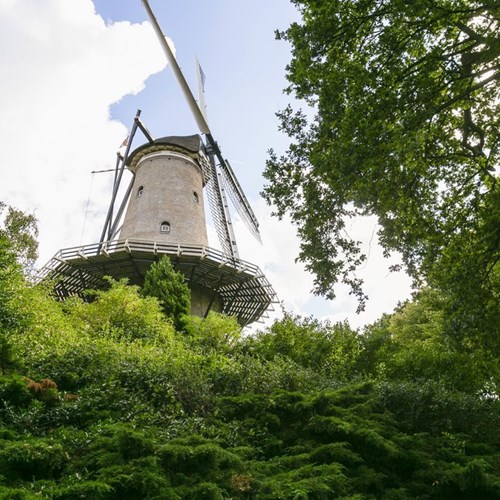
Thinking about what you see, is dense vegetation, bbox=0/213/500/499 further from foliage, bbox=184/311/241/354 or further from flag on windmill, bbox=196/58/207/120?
flag on windmill, bbox=196/58/207/120

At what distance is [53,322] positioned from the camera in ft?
41.8

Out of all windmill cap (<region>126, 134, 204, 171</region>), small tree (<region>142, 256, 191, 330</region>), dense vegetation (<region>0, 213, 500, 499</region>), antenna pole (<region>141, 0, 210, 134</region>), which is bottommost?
dense vegetation (<region>0, 213, 500, 499</region>)

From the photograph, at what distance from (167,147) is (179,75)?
4.91 meters

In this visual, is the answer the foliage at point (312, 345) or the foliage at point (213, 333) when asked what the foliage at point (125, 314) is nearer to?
the foliage at point (213, 333)

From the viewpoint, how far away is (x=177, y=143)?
93.5 feet

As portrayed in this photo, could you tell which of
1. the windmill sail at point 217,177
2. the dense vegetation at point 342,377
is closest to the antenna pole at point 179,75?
the windmill sail at point 217,177

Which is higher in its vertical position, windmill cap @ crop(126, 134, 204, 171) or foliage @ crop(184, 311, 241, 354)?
windmill cap @ crop(126, 134, 204, 171)

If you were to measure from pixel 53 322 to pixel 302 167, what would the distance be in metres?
7.77

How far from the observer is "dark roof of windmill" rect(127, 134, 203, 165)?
2819 cm

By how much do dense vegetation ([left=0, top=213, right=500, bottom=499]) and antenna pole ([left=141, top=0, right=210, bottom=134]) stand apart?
19.6 meters

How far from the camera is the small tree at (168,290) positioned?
18.6 meters

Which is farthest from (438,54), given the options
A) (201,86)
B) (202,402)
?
(201,86)

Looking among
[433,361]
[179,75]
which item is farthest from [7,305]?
[179,75]

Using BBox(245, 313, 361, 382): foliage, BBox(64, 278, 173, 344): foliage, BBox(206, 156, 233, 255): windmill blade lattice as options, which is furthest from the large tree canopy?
BBox(206, 156, 233, 255): windmill blade lattice
